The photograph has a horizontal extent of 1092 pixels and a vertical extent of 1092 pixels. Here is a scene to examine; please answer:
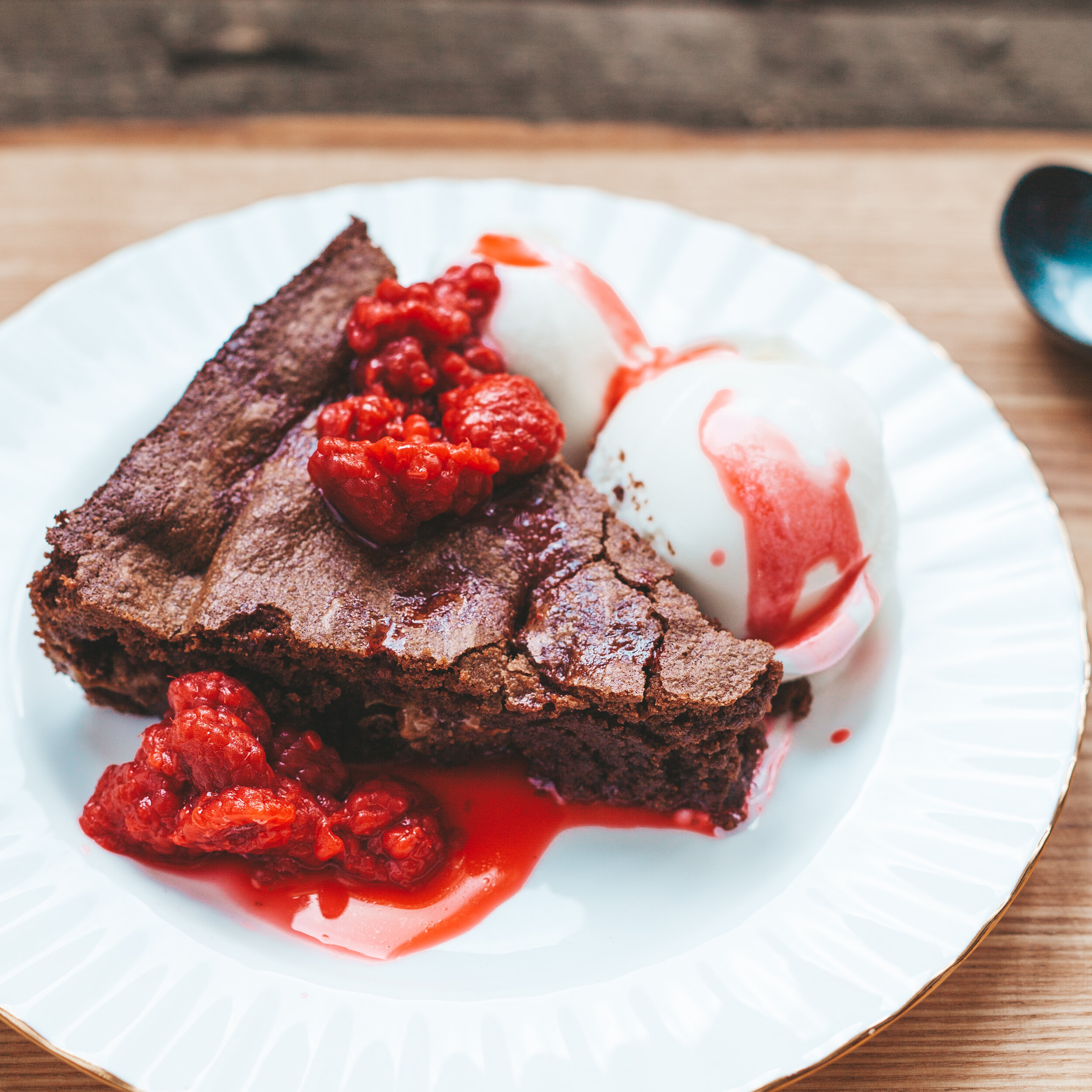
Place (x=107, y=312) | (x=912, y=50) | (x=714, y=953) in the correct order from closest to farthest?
1. (x=714, y=953)
2. (x=107, y=312)
3. (x=912, y=50)

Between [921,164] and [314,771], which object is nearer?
[314,771]

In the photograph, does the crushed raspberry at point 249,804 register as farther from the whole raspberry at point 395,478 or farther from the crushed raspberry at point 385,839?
the whole raspberry at point 395,478

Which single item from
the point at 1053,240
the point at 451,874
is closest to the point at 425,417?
the point at 451,874

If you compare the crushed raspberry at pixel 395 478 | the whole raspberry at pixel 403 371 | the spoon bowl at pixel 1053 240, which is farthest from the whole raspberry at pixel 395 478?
the spoon bowl at pixel 1053 240

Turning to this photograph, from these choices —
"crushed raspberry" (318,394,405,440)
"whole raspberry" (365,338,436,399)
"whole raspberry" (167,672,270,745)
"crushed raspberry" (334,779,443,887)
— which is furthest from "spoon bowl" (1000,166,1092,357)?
"whole raspberry" (167,672,270,745)

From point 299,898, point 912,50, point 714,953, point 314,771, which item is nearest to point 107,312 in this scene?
point 314,771

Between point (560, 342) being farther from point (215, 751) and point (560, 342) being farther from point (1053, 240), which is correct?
point (1053, 240)

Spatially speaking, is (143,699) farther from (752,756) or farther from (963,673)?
(963,673)
